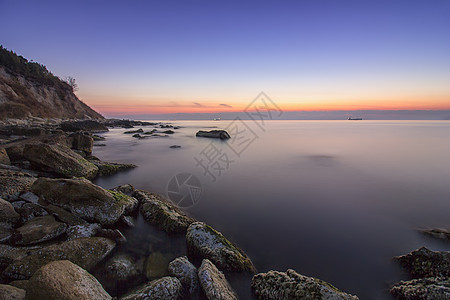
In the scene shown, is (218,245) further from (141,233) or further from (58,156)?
(58,156)

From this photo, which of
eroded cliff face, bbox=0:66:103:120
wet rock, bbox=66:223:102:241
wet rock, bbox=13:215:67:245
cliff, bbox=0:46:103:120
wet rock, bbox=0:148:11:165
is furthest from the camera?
cliff, bbox=0:46:103:120

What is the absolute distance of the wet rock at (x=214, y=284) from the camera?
3.34 m

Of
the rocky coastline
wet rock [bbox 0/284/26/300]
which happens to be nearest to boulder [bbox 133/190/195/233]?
the rocky coastline

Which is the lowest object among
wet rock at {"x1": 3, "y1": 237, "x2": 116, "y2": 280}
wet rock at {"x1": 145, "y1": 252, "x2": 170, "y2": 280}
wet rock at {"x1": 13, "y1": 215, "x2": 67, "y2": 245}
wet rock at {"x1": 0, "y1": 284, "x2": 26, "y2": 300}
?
wet rock at {"x1": 145, "y1": 252, "x2": 170, "y2": 280}

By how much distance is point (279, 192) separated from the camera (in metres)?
9.28

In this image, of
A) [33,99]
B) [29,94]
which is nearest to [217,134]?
[33,99]

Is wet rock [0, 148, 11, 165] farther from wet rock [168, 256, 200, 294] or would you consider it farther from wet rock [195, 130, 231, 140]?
wet rock [195, 130, 231, 140]

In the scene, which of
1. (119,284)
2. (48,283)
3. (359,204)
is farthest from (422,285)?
(48,283)

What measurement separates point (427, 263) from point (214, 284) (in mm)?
4406

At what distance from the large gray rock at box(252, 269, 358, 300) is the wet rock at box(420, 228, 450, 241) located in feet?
15.9

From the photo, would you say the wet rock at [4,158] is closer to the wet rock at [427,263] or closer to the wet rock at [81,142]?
the wet rock at [81,142]

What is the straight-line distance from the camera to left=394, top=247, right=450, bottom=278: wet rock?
12.1ft

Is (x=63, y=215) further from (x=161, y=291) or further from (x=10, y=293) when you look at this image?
(x=161, y=291)

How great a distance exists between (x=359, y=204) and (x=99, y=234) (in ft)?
30.6
